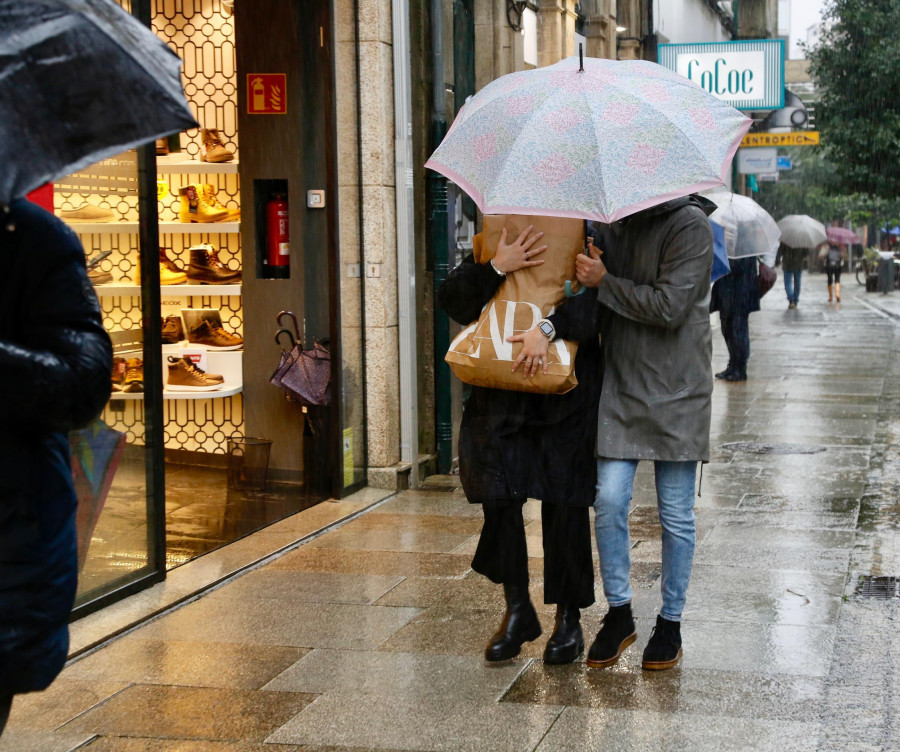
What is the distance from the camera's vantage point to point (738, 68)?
1648cm

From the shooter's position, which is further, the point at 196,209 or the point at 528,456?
the point at 196,209

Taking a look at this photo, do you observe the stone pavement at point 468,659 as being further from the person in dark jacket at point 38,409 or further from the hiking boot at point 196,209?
the hiking boot at point 196,209

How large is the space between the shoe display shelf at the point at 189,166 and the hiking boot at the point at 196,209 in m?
0.12

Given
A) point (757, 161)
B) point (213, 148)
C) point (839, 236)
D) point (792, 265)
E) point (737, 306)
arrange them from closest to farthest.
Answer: point (213, 148)
point (737, 306)
point (757, 161)
point (792, 265)
point (839, 236)

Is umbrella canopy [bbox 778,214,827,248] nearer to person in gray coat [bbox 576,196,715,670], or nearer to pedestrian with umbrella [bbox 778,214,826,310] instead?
pedestrian with umbrella [bbox 778,214,826,310]

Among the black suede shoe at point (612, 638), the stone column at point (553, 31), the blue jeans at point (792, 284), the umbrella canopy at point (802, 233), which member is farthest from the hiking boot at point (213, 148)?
the blue jeans at point (792, 284)

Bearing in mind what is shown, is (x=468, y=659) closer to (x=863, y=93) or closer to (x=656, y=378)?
(x=656, y=378)

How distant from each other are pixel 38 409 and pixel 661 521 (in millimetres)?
2804

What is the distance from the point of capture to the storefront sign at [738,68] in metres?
16.2

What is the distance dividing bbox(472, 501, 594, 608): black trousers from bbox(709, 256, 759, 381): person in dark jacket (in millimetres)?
9974

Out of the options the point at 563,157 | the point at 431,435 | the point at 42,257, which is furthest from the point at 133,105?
the point at 431,435

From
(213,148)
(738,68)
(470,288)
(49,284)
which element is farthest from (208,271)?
(738,68)

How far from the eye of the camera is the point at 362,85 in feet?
27.2

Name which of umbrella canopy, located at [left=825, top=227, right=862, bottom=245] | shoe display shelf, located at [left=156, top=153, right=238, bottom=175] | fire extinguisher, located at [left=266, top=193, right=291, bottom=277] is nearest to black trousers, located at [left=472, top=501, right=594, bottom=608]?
fire extinguisher, located at [left=266, top=193, right=291, bottom=277]
